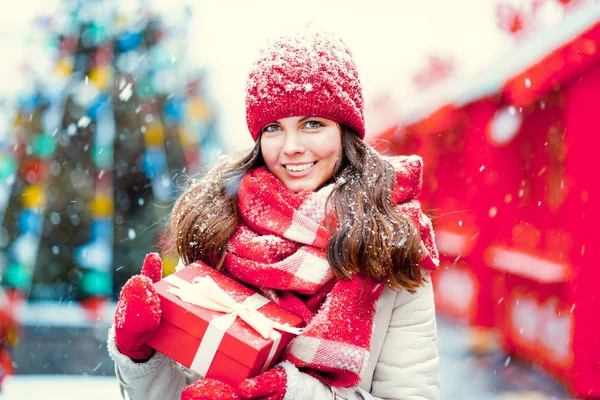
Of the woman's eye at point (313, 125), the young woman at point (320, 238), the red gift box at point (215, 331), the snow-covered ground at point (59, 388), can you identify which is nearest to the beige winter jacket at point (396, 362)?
the young woman at point (320, 238)

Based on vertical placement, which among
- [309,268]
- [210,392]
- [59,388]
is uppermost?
[309,268]

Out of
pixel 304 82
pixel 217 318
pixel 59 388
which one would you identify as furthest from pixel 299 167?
pixel 59 388

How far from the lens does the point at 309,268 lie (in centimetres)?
145

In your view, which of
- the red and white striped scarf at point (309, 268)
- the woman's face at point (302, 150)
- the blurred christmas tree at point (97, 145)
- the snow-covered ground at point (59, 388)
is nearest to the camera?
the red and white striped scarf at point (309, 268)

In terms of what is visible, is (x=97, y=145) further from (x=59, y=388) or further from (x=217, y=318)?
(x=217, y=318)

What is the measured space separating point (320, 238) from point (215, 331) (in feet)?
1.31

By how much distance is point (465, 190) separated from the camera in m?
4.60

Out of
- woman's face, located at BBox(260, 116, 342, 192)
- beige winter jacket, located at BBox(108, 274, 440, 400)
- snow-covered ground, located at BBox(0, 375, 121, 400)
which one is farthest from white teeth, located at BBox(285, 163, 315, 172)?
snow-covered ground, located at BBox(0, 375, 121, 400)

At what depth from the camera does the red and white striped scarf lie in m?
1.35

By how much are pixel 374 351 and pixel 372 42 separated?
3397mm

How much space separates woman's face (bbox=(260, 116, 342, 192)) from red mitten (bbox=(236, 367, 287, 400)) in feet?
1.81

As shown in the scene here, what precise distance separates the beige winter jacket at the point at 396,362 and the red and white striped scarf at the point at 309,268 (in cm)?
9

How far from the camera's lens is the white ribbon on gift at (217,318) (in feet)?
4.00

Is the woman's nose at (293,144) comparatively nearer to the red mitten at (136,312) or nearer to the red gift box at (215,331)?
the red gift box at (215,331)
